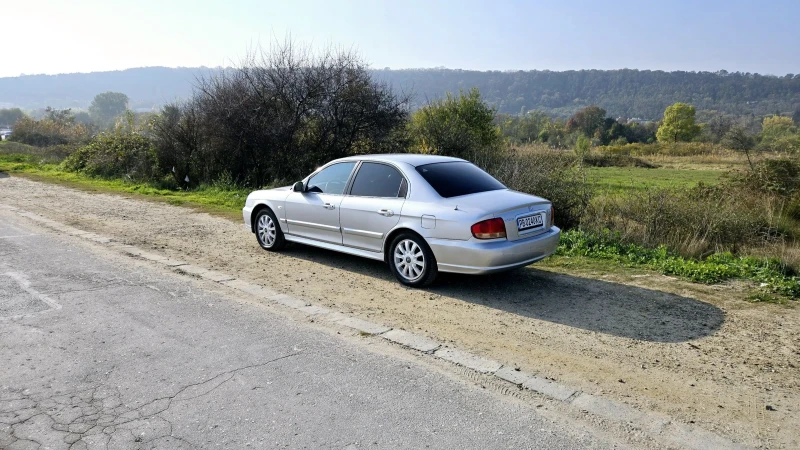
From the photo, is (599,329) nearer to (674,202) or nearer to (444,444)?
(444,444)

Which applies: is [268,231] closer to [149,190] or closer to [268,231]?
[268,231]

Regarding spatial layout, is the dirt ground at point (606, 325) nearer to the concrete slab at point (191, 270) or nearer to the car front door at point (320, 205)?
the concrete slab at point (191, 270)

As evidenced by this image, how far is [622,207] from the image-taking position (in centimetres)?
1065

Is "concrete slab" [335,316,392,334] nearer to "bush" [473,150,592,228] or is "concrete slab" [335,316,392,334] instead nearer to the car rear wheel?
the car rear wheel

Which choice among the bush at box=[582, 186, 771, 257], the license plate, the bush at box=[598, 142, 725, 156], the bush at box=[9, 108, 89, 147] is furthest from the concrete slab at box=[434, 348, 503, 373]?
the bush at box=[598, 142, 725, 156]

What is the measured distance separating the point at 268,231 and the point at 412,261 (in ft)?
9.99

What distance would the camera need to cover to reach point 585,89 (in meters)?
136

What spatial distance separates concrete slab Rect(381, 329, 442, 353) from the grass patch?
3.89 meters

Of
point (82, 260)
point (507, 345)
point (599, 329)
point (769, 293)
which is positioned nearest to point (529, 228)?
point (599, 329)

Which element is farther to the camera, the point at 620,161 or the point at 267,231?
the point at 620,161

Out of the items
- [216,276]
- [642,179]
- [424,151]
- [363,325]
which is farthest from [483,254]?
[642,179]

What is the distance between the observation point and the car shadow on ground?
5.55 metres

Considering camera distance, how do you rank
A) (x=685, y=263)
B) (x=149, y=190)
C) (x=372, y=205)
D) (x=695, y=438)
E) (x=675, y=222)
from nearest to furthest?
(x=695, y=438) → (x=372, y=205) → (x=685, y=263) → (x=675, y=222) → (x=149, y=190)

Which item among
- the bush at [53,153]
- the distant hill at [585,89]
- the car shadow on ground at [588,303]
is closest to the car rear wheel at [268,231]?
the car shadow on ground at [588,303]
